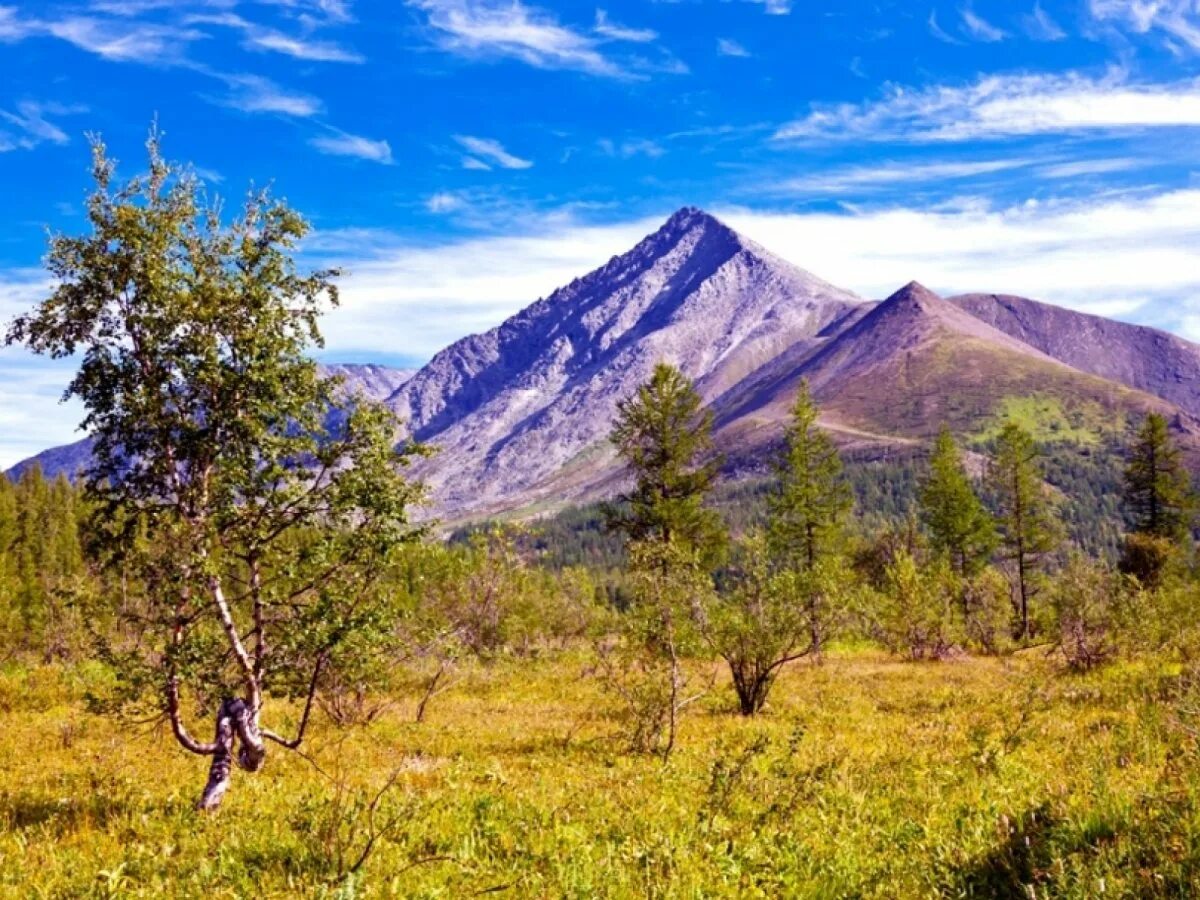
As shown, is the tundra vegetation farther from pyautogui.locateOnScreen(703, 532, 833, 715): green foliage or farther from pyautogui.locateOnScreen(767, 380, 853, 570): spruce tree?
pyautogui.locateOnScreen(767, 380, 853, 570): spruce tree

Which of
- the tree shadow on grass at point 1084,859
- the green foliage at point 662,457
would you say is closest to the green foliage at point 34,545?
the green foliage at point 662,457

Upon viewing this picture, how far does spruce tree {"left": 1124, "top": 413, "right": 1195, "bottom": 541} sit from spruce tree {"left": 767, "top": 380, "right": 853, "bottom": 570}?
1063 inches

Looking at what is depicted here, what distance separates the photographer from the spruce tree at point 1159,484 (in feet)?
185

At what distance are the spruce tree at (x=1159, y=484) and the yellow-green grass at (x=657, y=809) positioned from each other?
45.0 meters

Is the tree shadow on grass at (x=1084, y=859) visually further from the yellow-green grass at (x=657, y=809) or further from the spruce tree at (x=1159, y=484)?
the spruce tree at (x=1159, y=484)

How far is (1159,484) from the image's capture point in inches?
2231

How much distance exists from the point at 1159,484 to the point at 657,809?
60.0 m

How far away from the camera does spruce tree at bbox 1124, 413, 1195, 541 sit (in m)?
56.5

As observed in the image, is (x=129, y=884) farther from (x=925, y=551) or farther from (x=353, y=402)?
(x=925, y=551)

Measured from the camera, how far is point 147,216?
10.1m

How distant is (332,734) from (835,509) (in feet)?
104

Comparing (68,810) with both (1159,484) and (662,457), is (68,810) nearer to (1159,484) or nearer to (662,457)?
(662,457)

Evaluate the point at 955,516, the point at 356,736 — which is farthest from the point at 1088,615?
the point at 955,516

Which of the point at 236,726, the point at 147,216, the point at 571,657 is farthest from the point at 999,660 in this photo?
the point at 147,216
